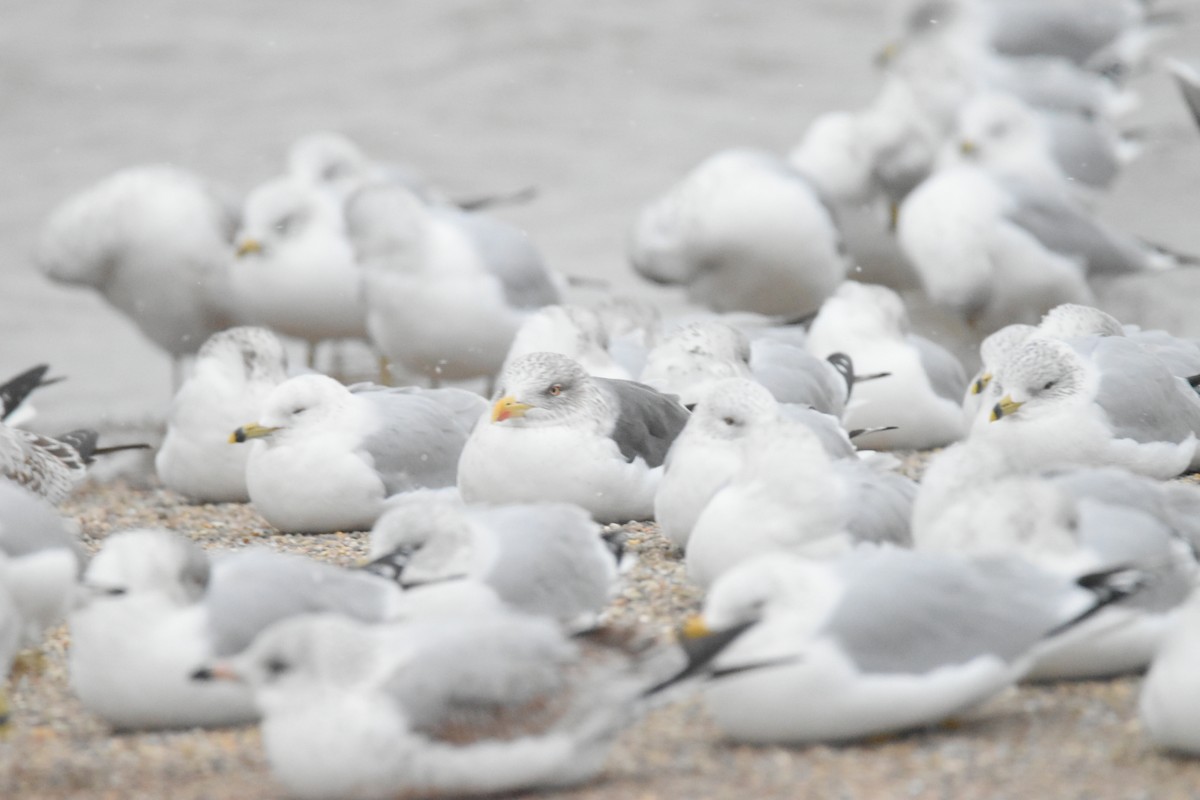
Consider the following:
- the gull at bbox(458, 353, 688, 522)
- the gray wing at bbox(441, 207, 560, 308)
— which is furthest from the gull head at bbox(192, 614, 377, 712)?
the gray wing at bbox(441, 207, 560, 308)

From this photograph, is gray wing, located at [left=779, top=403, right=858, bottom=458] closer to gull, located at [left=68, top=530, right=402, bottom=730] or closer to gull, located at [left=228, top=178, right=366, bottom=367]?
gull, located at [left=68, top=530, right=402, bottom=730]

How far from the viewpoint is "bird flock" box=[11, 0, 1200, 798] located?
11.5ft

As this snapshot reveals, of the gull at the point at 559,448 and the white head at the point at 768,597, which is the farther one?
the gull at the point at 559,448

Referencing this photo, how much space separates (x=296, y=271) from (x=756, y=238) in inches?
88.9

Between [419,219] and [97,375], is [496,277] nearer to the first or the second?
[419,219]

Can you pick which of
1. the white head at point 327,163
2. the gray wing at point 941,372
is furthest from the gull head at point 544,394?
the white head at point 327,163

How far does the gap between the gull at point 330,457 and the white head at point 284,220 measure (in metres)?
3.28

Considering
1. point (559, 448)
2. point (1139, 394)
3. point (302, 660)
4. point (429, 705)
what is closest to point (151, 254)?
point (559, 448)

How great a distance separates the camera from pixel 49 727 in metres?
4.09

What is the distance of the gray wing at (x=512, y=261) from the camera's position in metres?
8.30

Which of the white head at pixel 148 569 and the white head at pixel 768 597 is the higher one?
the white head at pixel 148 569

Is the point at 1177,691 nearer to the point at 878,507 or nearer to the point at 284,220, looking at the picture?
the point at 878,507

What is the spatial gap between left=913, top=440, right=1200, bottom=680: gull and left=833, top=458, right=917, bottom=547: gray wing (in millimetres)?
271

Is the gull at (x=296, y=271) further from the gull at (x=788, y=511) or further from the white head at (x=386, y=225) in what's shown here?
the gull at (x=788, y=511)
